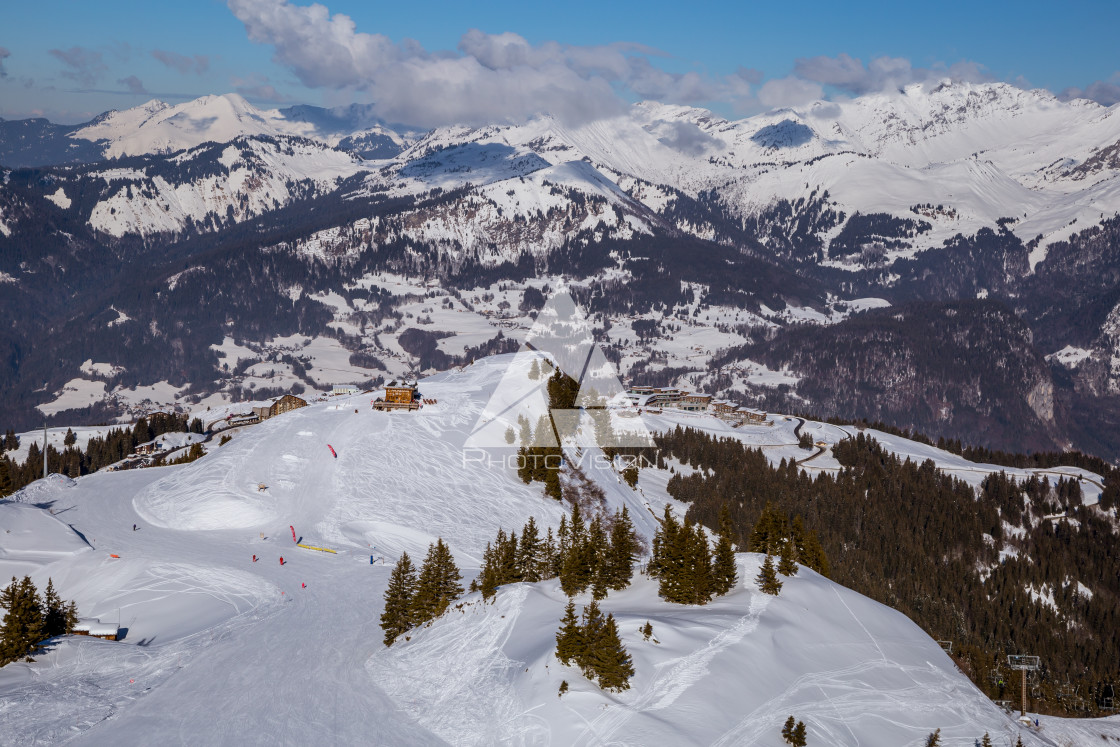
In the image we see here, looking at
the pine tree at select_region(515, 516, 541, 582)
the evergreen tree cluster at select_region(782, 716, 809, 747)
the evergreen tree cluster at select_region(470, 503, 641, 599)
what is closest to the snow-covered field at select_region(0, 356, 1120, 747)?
the evergreen tree cluster at select_region(782, 716, 809, 747)

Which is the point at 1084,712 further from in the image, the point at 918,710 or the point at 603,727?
the point at 603,727

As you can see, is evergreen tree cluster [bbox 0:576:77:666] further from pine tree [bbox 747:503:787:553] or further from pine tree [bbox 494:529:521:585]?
pine tree [bbox 747:503:787:553]

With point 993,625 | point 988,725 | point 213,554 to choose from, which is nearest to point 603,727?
point 988,725

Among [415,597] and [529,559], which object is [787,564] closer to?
[529,559]

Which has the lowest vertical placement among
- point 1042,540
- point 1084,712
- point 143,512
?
point 1084,712

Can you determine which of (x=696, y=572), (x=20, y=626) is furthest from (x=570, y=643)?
(x=20, y=626)

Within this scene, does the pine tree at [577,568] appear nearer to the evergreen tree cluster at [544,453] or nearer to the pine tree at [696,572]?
the pine tree at [696,572]
